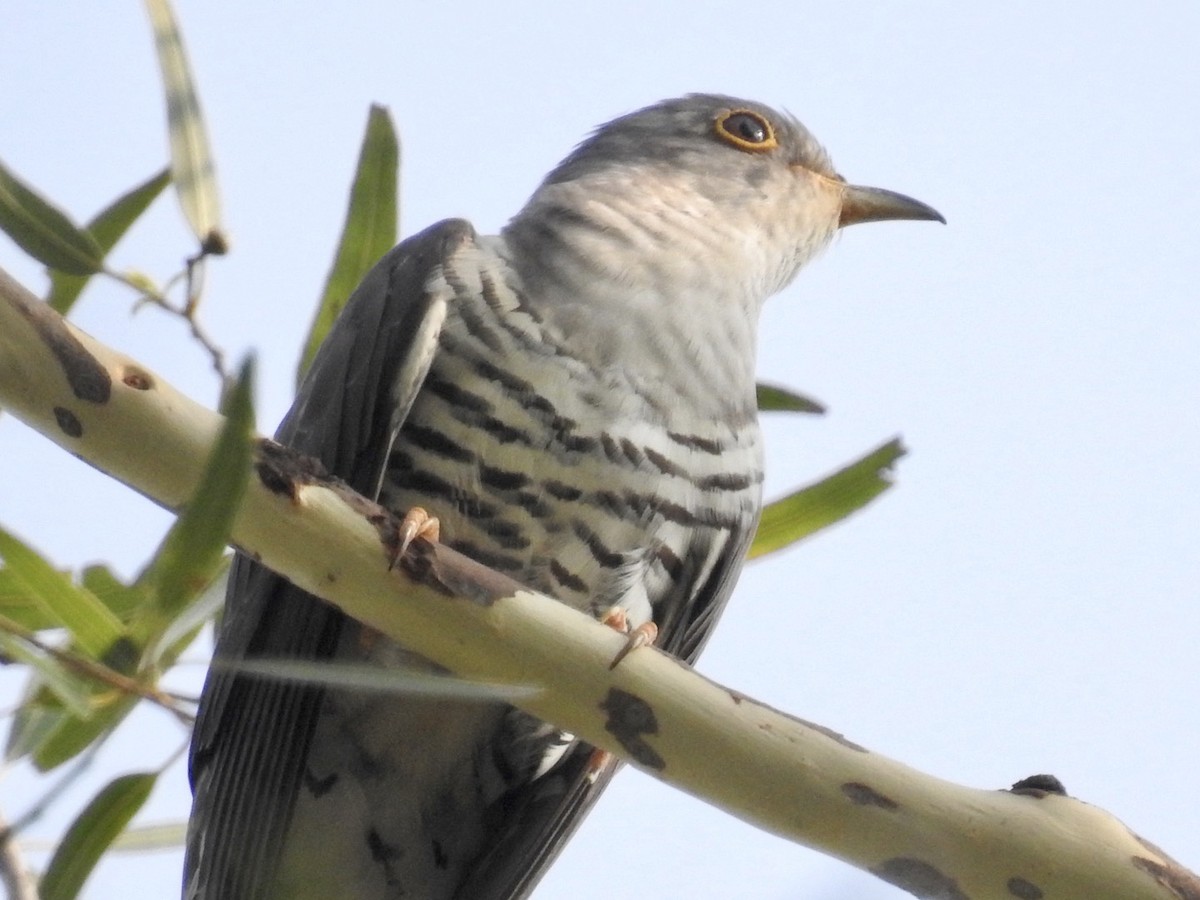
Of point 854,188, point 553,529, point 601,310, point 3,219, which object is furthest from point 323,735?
point 854,188

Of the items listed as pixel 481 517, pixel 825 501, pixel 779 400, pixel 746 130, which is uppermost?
pixel 746 130

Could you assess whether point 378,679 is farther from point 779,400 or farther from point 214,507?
point 779,400

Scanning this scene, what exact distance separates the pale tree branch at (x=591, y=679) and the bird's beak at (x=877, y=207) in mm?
2477

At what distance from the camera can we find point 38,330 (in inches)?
72.2

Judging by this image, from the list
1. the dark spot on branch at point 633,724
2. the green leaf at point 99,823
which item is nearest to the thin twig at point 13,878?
the green leaf at point 99,823

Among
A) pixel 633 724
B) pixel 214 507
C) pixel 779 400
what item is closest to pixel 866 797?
pixel 633 724

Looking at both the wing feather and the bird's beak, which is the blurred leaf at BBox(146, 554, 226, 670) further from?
the bird's beak

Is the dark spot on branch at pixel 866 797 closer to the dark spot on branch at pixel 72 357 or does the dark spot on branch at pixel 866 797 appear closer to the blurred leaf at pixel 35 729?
the dark spot on branch at pixel 72 357

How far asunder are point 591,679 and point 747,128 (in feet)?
8.05

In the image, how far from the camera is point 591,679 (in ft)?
6.39

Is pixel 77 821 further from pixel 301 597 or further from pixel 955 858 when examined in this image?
pixel 955 858

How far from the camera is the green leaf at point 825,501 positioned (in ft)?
10.2

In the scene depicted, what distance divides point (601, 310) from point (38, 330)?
4.85 ft

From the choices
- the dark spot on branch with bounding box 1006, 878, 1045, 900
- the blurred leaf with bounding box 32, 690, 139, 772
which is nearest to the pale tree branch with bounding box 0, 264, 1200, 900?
the dark spot on branch with bounding box 1006, 878, 1045, 900
